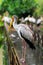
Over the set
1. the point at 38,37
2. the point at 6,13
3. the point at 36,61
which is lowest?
Answer: the point at 6,13

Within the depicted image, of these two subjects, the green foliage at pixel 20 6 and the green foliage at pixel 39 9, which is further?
the green foliage at pixel 20 6

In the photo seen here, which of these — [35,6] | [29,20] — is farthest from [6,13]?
[29,20]

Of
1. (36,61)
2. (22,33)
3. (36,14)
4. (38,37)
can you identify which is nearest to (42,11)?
(36,14)

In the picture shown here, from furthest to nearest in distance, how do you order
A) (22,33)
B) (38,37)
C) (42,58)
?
(38,37), (22,33), (42,58)

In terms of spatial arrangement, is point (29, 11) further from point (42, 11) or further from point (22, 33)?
point (22, 33)

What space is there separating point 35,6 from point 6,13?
4.74ft

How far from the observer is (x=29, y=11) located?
41.2 ft

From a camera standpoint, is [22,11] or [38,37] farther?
[22,11]

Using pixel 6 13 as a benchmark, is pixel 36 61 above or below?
above

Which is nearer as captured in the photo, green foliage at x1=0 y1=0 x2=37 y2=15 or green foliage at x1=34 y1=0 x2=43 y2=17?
green foliage at x1=34 y1=0 x2=43 y2=17

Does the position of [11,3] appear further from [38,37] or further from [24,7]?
[38,37]

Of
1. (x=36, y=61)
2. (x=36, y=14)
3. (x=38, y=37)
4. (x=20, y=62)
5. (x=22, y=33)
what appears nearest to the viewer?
(x=20, y=62)

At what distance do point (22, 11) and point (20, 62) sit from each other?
375 inches

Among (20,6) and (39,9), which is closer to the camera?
(39,9)
